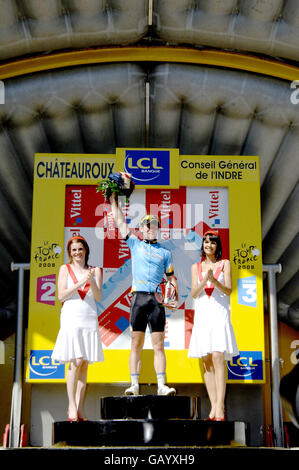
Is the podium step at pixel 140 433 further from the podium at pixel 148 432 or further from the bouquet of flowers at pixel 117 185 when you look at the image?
the bouquet of flowers at pixel 117 185

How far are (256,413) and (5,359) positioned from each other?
585 cm

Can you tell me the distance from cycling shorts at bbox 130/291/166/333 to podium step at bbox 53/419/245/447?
1.00 meters

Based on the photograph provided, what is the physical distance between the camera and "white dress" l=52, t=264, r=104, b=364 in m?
4.91

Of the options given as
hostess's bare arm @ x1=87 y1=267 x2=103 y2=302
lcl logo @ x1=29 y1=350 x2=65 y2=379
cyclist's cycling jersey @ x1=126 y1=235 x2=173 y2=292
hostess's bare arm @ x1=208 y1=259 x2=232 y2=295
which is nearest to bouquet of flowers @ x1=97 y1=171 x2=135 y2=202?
cyclist's cycling jersey @ x1=126 y1=235 x2=173 y2=292

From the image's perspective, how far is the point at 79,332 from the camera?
495cm

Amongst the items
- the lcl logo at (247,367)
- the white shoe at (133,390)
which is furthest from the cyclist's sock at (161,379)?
the lcl logo at (247,367)

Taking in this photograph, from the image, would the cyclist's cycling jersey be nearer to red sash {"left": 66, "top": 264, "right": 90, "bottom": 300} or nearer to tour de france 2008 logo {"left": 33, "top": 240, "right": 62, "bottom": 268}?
red sash {"left": 66, "top": 264, "right": 90, "bottom": 300}

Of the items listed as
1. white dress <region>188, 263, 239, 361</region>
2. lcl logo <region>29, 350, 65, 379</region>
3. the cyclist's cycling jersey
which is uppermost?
the cyclist's cycling jersey

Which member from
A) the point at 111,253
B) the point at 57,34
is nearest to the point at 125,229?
the point at 111,253

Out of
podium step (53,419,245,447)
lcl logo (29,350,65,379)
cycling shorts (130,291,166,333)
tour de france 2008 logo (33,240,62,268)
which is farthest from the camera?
tour de france 2008 logo (33,240,62,268)

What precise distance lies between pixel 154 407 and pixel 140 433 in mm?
499

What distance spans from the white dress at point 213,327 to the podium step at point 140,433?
1036 millimetres

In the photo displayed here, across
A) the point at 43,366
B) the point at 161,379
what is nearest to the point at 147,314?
the point at 161,379

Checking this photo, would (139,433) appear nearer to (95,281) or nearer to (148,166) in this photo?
(95,281)
